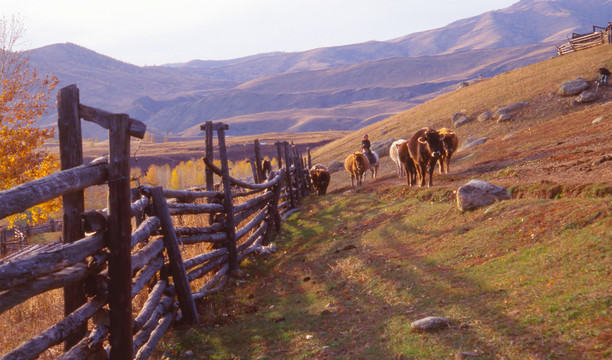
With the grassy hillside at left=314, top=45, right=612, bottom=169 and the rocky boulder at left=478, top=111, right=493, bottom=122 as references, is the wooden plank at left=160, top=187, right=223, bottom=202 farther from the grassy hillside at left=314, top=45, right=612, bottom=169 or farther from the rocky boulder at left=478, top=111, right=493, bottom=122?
the rocky boulder at left=478, top=111, right=493, bottom=122

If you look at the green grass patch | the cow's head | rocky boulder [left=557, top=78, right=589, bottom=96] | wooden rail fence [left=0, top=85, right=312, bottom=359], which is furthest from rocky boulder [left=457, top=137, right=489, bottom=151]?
wooden rail fence [left=0, top=85, right=312, bottom=359]

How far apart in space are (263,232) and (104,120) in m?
8.83

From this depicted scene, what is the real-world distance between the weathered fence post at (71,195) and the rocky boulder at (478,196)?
7395mm

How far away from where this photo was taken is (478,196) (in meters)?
9.79

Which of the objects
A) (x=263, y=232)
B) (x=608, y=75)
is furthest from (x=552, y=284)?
(x=608, y=75)

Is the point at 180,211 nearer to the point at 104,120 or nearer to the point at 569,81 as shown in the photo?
the point at 104,120

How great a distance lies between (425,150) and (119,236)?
14.1m

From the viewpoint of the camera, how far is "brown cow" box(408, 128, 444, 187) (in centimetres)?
1662

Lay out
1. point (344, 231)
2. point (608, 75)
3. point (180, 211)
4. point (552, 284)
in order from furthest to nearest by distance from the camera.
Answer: point (608, 75)
point (344, 231)
point (180, 211)
point (552, 284)

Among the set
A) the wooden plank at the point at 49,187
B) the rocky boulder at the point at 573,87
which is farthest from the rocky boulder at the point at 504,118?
the wooden plank at the point at 49,187

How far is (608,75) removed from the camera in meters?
34.4

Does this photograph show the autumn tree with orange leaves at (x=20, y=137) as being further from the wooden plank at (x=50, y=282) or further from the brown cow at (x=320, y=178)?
the wooden plank at (x=50, y=282)

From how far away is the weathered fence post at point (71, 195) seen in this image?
4.27 metres

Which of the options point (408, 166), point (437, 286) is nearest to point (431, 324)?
point (437, 286)
